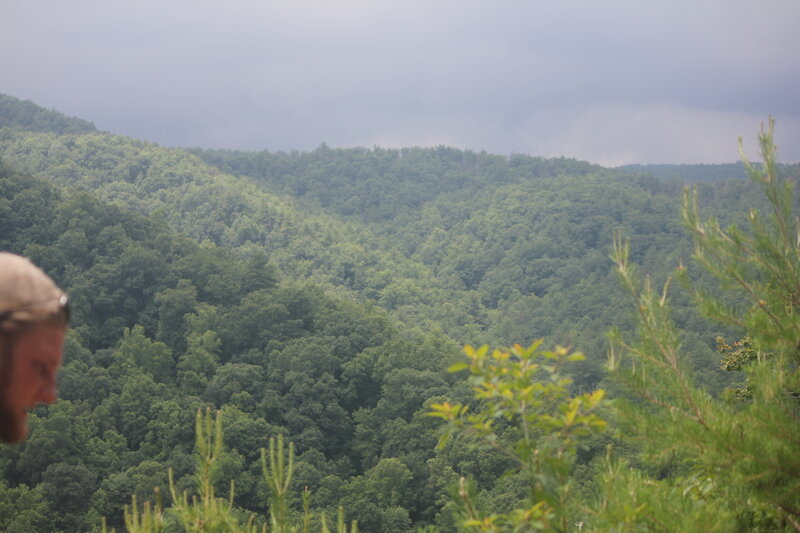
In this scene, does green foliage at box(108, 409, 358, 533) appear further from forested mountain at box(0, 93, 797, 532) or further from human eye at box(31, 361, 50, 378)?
human eye at box(31, 361, 50, 378)

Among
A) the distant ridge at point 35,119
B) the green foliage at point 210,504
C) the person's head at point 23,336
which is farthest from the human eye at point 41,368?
the distant ridge at point 35,119

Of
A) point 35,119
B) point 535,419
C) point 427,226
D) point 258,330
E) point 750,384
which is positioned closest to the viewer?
point 535,419

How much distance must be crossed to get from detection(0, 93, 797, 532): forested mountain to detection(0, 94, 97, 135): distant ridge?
671 cm

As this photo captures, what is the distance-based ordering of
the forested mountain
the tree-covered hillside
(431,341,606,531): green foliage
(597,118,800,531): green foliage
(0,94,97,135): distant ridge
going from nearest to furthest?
(431,341,606,531): green foliage → (597,118,800,531): green foliage → the forested mountain → the tree-covered hillside → (0,94,97,135): distant ridge

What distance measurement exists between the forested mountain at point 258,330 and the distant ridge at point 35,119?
6.71m

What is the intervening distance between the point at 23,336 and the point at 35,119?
91.5m

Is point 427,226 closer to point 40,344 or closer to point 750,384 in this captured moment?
point 750,384

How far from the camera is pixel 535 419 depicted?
7.82 ft

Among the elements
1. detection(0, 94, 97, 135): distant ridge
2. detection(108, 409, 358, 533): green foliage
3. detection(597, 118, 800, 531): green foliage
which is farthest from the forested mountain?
detection(0, 94, 97, 135): distant ridge

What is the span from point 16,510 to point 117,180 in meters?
49.6

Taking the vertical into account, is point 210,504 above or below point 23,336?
below

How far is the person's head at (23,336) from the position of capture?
1172 mm

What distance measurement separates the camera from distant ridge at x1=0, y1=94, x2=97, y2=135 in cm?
8075

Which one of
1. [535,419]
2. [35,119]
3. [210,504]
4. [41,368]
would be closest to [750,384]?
[535,419]
